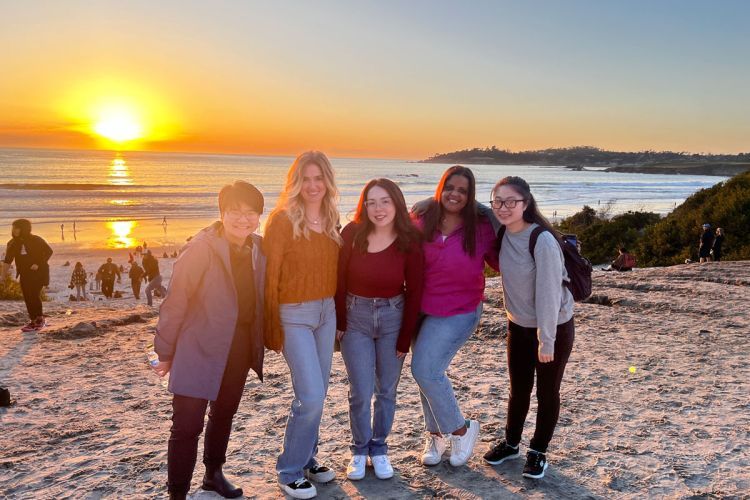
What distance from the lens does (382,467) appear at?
3586mm

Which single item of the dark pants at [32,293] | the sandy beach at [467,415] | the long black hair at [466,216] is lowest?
the sandy beach at [467,415]

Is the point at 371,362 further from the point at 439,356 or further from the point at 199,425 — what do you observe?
the point at 199,425

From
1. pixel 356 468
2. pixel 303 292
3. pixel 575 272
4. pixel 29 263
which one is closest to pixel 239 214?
pixel 303 292

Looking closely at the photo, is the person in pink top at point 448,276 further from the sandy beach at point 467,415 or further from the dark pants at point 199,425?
the dark pants at point 199,425

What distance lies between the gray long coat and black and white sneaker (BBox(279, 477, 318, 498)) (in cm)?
78

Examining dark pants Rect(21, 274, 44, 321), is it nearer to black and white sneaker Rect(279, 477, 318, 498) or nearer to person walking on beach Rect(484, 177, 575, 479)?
black and white sneaker Rect(279, 477, 318, 498)

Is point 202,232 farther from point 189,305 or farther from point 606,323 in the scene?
point 606,323

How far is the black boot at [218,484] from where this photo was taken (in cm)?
338

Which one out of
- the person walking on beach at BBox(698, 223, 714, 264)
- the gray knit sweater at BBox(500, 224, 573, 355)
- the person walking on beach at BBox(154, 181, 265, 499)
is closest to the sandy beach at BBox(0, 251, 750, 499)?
the person walking on beach at BBox(154, 181, 265, 499)

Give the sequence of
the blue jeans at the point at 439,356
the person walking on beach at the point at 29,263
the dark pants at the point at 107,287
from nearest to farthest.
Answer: the blue jeans at the point at 439,356 < the person walking on beach at the point at 29,263 < the dark pants at the point at 107,287

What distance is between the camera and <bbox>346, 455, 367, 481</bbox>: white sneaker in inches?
140

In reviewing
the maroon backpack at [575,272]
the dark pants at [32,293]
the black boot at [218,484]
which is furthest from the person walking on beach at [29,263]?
the maroon backpack at [575,272]

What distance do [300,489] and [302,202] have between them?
1710mm

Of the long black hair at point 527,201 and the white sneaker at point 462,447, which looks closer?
the long black hair at point 527,201
